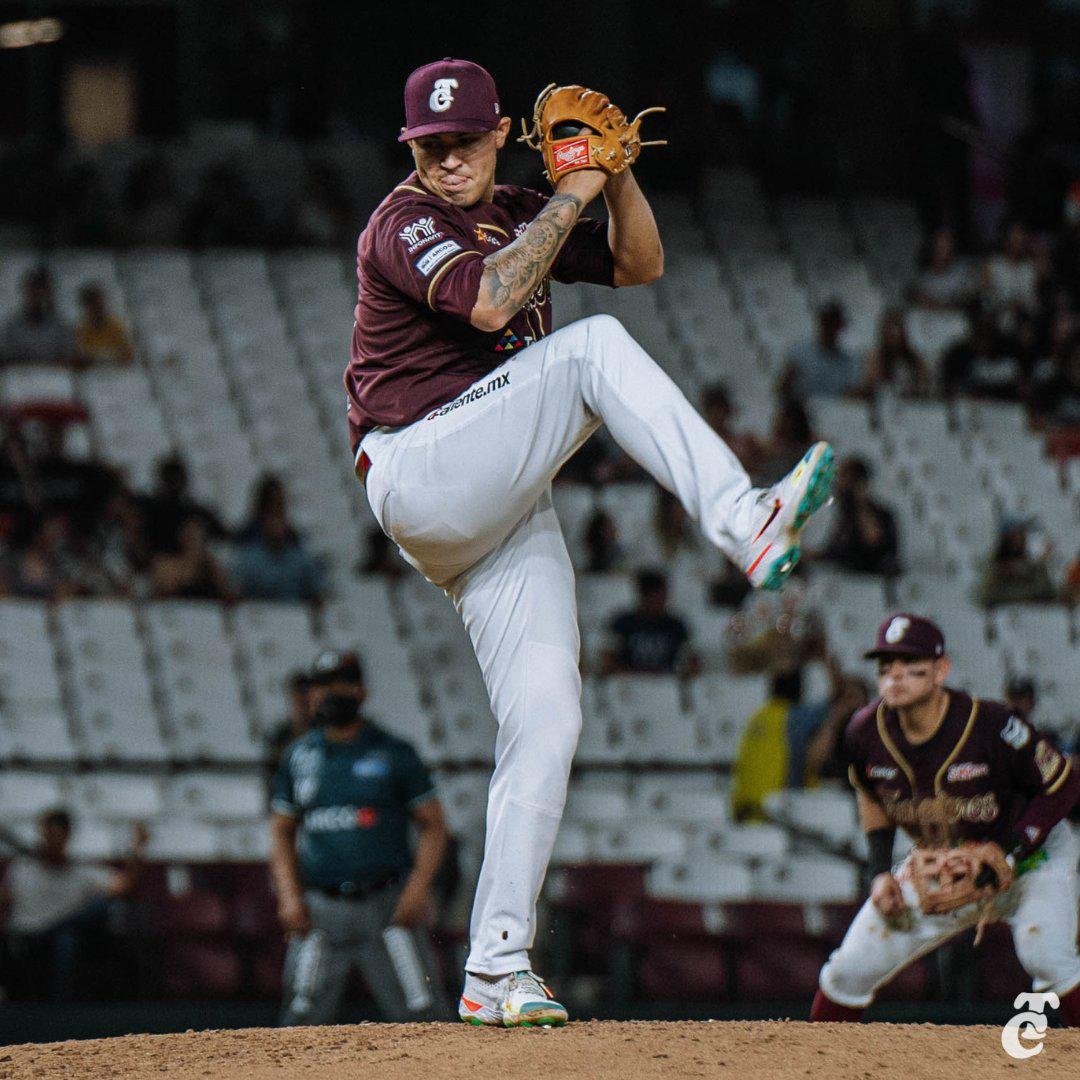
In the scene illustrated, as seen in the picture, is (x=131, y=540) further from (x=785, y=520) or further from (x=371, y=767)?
(x=785, y=520)

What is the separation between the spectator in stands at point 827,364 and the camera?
14508 mm

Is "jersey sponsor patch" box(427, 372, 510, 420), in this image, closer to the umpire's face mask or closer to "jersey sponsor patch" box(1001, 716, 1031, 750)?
"jersey sponsor patch" box(1001, 716, 1031, 750)

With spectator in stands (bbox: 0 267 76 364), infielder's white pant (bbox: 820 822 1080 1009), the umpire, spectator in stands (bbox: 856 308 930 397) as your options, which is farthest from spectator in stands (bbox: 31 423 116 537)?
infielder's white pant (bbox: 820 822 1080 1009)

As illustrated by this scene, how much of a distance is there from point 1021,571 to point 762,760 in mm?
3066

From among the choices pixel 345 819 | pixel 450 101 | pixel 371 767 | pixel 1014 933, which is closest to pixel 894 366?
pixel 371 767

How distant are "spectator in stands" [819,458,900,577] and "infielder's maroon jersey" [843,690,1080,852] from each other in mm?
5772

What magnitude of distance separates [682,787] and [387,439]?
6654 mm

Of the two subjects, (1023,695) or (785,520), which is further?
(1023,695)

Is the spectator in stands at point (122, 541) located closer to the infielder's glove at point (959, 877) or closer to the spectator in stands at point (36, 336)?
the spectator in stands at point (36, 336)

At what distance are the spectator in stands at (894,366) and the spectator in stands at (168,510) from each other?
206 inches

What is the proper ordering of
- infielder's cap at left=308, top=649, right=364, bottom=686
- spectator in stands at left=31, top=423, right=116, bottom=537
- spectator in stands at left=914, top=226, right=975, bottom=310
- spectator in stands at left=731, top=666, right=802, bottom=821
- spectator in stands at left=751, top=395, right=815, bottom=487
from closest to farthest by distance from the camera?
1. infielder's cap at left=308, top=649, right=364, bottom=686
2. spectator in stands at left=731, top=666, right=802, bottom=821
3. spectator in stands at left=31, top=423, right=116, bottom=537
4. spectator in stands at left=751, top=395, right=815, bottom=487
5. spectator in stands at left=914, top=226, right=975, bottom=310

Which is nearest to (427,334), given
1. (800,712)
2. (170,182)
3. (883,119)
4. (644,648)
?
(800,712)

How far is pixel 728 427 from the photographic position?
1335 centimetres

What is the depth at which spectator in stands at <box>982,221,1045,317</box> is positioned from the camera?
15.3 metres
